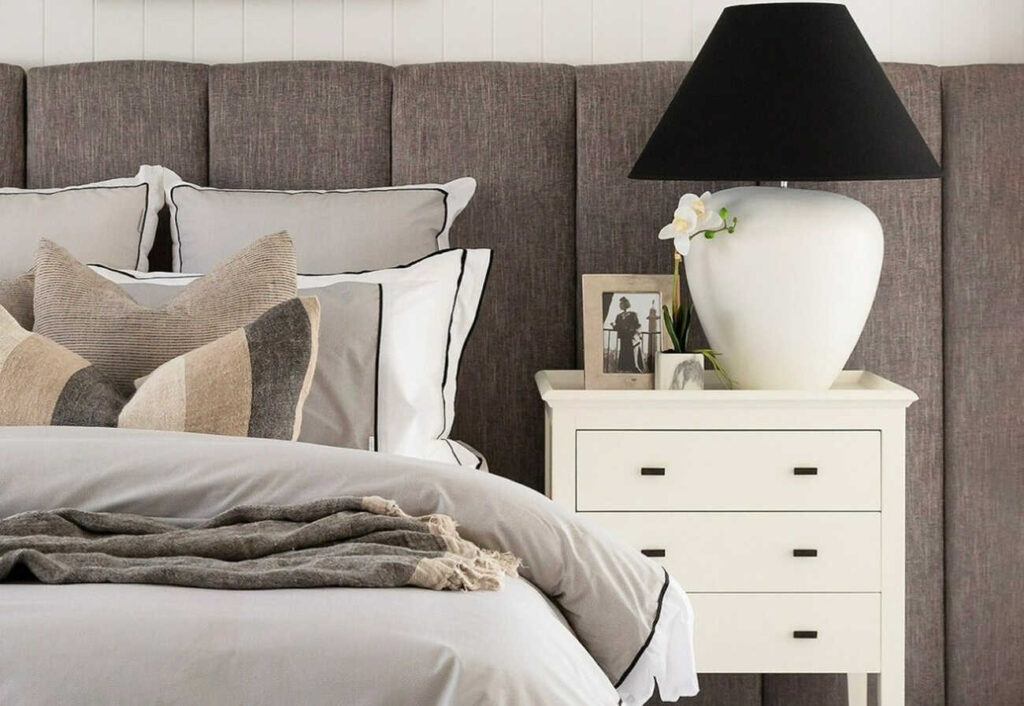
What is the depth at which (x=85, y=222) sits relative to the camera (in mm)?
2398

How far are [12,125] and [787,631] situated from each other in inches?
73.1

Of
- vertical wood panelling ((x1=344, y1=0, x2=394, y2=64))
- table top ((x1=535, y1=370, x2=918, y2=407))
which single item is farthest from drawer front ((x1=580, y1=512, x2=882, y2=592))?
vertical wood panelling ((x1=344, y1=0, x2=394, y2=64))

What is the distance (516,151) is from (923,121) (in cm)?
85

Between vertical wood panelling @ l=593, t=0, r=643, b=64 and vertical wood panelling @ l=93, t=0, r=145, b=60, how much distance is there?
99 cm

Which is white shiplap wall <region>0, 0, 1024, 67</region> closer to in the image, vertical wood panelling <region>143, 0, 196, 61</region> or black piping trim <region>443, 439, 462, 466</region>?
vertical wood panelling <region>143, 0, 196, 61</region>

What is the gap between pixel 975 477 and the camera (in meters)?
2.56

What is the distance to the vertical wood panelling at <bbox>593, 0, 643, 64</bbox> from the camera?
8.89ft

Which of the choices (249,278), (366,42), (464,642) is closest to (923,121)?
(366,42)

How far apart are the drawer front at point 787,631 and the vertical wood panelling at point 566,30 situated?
1.22 meters

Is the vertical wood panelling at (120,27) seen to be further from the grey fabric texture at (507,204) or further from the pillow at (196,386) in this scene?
the pillow at (196,386)

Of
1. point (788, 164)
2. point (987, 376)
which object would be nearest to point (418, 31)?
point (788, 164)

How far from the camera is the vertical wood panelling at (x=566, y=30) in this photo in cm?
271

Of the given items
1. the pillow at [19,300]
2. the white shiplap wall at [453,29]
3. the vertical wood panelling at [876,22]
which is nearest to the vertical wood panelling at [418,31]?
the white shiplap wall at [453,29]

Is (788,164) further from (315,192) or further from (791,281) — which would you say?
(315,192)
